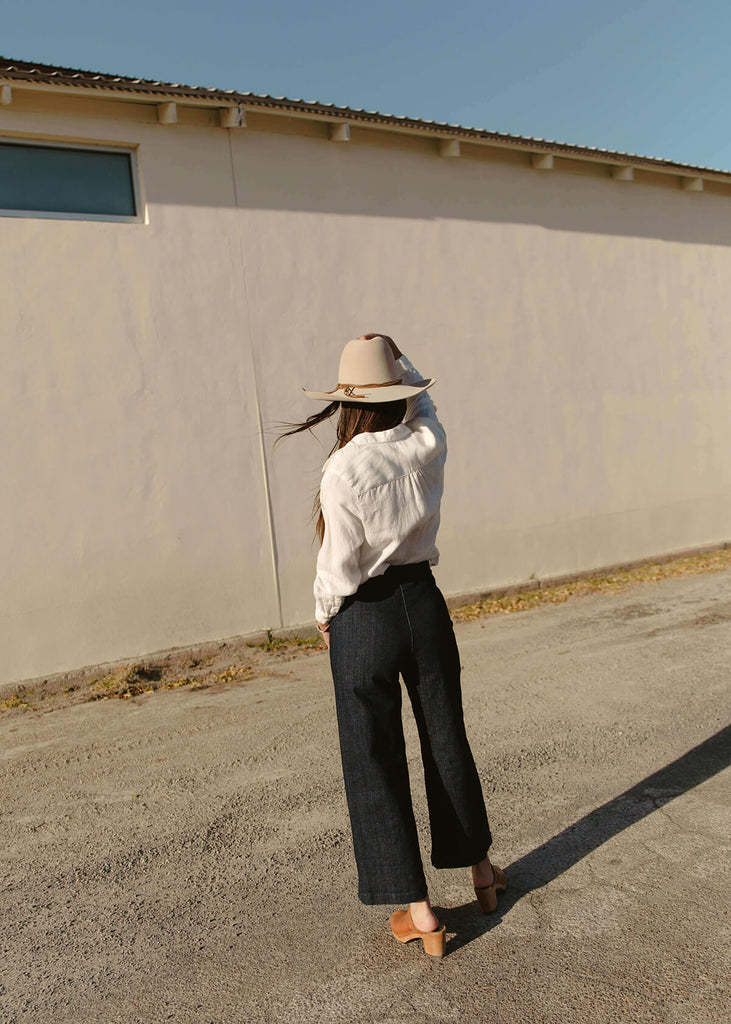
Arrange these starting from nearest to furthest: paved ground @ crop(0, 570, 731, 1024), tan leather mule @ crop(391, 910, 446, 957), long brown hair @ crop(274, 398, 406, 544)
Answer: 1. paved ground @ crop(0, 570, 731, 1024)
2. tan leather mule @ crop(391, 910, 446, 957)
3. long brown hair @ crop(274, 398, 406, 544)

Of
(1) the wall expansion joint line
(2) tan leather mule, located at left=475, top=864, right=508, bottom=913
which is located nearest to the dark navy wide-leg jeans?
(2) tan leather mule, located at left=475, top=864, right=508, bottom=913

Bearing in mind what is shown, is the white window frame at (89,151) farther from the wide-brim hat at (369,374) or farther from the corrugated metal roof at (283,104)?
the wide-brim hat at (369,374)

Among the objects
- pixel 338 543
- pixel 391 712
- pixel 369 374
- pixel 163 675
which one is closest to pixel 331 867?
pixel 391 712

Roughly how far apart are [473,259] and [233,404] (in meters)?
3.27

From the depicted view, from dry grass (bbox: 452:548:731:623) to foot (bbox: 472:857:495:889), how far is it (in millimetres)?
5346

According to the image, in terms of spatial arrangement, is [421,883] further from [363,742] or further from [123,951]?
[123,951]

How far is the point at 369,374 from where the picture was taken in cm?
290

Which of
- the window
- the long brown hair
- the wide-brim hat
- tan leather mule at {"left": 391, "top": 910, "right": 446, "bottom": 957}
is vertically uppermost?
the window

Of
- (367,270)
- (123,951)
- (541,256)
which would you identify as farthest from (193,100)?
(123,951)

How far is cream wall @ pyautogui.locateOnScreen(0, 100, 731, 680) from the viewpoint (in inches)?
271

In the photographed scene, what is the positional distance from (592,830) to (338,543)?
1.79 meters

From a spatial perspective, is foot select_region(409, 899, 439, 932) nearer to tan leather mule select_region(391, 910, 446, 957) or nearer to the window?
tan leather mule select_region(391, 910, 446, 957)

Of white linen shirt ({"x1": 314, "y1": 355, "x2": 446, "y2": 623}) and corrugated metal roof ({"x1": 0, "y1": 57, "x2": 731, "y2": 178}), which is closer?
white linen shirt ({"x1": 314, "y1": 355, "x2": 446, "y2": 623})

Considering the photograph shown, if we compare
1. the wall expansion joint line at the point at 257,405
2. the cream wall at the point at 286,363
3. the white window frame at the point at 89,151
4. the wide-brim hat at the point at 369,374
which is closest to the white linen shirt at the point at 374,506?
the wide-brim hat at the point at 369,374
